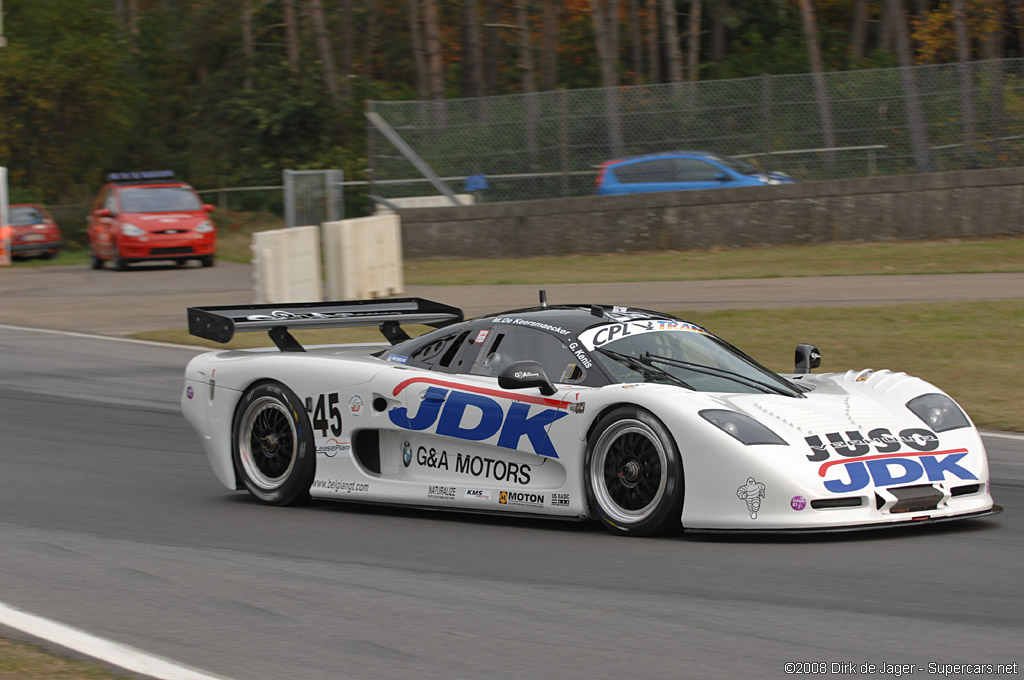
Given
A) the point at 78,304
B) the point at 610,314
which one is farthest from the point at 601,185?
the point at 610,314

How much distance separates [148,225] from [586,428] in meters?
22.0

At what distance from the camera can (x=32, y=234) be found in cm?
3209

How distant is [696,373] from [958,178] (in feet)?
59.9

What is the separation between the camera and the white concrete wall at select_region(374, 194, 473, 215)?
26266mm

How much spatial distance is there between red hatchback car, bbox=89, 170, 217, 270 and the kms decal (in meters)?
20.4

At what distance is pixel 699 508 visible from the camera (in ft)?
20.9

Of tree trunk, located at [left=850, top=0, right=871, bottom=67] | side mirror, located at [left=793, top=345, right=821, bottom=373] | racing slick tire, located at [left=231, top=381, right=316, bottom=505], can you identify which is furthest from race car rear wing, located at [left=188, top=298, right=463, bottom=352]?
tree trunk, located at [left=850, top=0, right=871, bottom=67]

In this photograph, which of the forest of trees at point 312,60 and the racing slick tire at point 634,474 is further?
the forest of trees at point 312,60

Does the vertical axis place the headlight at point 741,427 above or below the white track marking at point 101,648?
above

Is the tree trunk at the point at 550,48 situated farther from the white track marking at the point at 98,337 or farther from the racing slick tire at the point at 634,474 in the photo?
the racing slick tire at the point at 634,474

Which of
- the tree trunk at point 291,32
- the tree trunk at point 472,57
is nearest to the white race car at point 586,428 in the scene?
the tree trunk at point 472,57

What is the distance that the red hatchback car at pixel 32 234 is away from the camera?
31.9 m

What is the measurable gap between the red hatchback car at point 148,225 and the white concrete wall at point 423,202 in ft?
12.6

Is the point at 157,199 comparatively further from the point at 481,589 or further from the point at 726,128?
the point at 481,589
